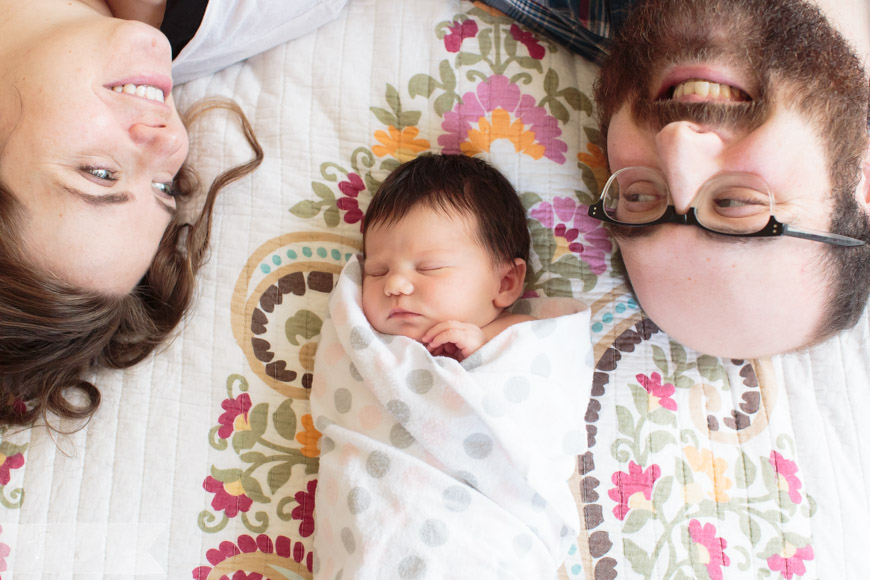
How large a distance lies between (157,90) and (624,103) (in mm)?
855

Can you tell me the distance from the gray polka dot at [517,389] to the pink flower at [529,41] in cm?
73

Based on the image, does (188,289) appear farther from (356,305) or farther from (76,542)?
(76,542)

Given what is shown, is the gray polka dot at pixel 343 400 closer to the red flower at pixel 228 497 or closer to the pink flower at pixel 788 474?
the red flower at pixel 228 497

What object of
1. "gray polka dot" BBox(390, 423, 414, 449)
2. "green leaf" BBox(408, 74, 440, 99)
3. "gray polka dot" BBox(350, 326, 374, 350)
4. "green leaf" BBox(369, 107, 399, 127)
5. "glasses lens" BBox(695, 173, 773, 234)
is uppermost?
"green leaf" BBox(408, 74, 440, 99)

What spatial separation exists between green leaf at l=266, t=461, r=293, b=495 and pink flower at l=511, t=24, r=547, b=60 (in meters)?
0.98

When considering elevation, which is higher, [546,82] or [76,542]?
[546,82]

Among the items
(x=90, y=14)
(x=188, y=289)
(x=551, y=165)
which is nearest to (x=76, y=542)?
(x=188, y=289)

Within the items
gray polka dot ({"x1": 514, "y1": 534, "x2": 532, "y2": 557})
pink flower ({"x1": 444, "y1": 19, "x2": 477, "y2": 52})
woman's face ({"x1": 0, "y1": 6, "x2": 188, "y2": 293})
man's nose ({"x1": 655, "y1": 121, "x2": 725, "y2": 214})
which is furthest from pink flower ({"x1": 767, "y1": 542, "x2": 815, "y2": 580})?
woman's face ({"x1": 0, "y1": 6, "x2": 188, "y2": 293})

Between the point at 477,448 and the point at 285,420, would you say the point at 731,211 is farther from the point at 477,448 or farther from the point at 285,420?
→ the point at 285,420

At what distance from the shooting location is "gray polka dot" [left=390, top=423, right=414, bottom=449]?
1.26m

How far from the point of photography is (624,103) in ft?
4.29

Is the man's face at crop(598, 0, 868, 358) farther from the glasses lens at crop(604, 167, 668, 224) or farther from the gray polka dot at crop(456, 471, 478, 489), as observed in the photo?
the gray polka dot at crop(456, 471, 478, 489)

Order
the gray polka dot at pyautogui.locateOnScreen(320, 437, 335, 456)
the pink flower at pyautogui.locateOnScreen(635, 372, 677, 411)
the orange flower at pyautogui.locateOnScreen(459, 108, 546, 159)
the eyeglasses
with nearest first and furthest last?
the eyeglasses
the gray polka dot at pyautogui.locateOnScreen(320, 437, 335, 456)
the pink flower at pyautogui.locateOnScreen(635, 372, 677, 411)
the orange flower at pyautogui.locateOnScreen(459, 108, 546, 159)

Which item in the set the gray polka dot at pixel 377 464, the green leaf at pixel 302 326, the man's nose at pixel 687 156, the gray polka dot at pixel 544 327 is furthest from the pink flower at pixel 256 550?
the man's nose at pixel 687 156
